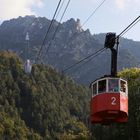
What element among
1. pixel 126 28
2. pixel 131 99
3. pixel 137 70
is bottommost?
pixel 126 28

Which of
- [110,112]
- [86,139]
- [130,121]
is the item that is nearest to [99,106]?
[110,112]

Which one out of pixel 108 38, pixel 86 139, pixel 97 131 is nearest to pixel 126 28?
pixel 108 38

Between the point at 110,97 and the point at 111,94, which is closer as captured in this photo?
the point at 110,97

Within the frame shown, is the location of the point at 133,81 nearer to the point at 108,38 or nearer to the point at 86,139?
the point at 86,139

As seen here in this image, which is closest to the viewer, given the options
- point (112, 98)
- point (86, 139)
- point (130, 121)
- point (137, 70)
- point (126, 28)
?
point (126, 28)

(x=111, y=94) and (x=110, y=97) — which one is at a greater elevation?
(x=111, y=94)

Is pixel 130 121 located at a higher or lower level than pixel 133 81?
lower

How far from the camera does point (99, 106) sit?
116ft

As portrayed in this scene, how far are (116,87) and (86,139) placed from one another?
209 feet

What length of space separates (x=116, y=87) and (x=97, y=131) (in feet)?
141

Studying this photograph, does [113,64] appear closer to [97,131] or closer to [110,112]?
[110,112]

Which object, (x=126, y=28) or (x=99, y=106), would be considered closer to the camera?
(x=126, y=28)

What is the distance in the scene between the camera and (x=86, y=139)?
97562 mm

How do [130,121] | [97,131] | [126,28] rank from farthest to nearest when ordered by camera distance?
1. [97,131]
2. [130,121]
3. [126,28]
